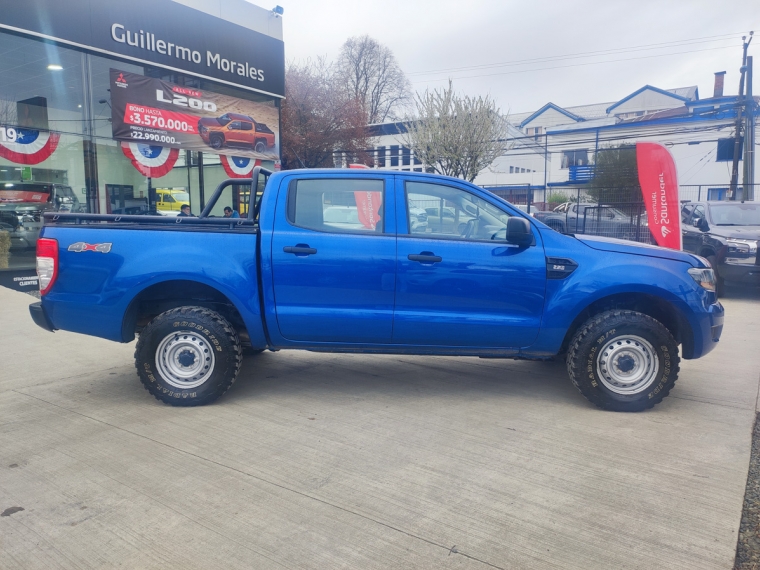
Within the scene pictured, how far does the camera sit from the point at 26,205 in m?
12.5

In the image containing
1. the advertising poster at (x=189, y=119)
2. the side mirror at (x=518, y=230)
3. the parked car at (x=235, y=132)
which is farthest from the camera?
the parked car at (x=235, y=132)

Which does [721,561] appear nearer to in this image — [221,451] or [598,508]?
[598,508]

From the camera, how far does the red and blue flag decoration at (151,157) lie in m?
14.4

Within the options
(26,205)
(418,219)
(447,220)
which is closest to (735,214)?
(447,220)

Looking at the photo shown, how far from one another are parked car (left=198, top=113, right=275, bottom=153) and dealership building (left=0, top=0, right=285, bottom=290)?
37mm

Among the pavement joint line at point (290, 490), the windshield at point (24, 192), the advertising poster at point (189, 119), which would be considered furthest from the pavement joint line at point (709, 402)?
the advertising poster at point (189, 119)

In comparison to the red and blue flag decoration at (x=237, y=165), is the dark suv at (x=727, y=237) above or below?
below

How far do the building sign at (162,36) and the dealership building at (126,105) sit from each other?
0.03m

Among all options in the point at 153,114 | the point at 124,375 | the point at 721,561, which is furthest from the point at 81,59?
the point at 721,561

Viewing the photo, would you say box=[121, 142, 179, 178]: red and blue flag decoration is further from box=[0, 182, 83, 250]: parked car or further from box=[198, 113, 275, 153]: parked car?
box=[0, 182, 83, 250]: parked car

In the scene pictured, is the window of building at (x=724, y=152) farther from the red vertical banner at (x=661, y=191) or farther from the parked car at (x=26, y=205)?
the parked car at (x=26, y=205)

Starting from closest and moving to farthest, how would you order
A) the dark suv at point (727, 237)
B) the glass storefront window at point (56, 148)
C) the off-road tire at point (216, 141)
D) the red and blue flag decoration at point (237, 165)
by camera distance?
the dark suv at point (727, 237)
the glass storefront window at point (56, 148)
the off-road tire at point (216, 141)
the red and blue flag decoration at point (237, 165)

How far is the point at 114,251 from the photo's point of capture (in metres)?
4.54

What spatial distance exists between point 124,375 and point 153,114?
35.9ft
